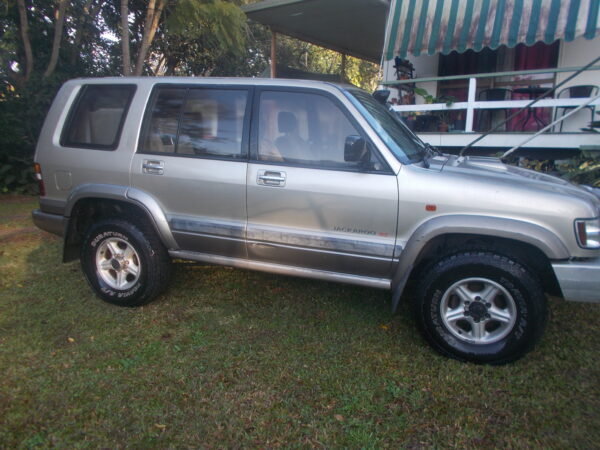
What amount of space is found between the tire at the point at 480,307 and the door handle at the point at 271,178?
1262mm

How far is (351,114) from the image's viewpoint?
312 centimetres

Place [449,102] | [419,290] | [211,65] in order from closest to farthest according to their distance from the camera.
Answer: [419,290]
[449,102]
[211,65]

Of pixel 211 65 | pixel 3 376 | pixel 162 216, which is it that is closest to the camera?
pixel 3 376

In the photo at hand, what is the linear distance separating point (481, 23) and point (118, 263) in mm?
6735

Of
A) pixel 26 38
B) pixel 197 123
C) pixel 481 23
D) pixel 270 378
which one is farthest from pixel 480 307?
pixel 26 38

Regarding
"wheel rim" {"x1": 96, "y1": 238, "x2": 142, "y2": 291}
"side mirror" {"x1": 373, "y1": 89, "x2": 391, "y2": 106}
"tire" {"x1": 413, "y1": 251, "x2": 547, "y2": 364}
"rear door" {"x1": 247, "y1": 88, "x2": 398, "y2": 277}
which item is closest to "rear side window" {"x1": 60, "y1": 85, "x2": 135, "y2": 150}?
"wheel rim" {"x1": 96, "y1": 238, "x2": 142, "y2": 291}

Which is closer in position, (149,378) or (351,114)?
(149,378)

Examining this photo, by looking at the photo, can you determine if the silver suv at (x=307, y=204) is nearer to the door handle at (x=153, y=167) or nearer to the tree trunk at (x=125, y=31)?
the door handle at (x=153, y=167)

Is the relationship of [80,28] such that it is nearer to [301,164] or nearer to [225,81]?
[225,81]

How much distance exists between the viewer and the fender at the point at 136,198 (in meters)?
3.57

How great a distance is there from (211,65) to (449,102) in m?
12.3

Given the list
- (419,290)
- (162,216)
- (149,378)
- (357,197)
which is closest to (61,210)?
(162,216)

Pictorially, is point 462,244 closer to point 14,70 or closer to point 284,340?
point 284,340

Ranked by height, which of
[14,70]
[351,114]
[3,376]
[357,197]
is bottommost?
[3,376]
